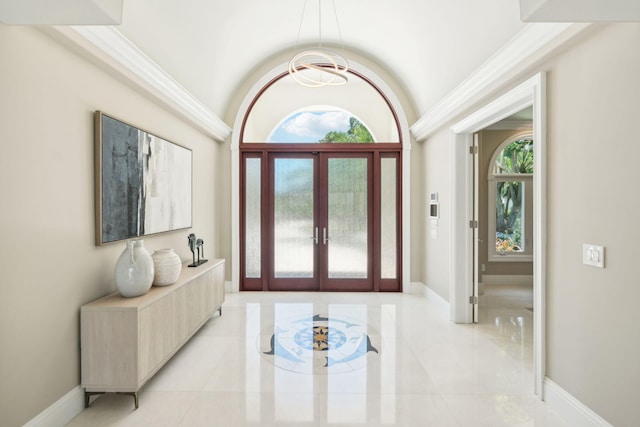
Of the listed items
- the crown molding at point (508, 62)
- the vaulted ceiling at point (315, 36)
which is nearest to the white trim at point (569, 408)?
the crown molding at point (508, 62)

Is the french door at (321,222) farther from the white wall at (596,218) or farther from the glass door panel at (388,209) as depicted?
the white wall at (596,218)

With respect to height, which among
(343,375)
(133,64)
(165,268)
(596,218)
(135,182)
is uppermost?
(133,64)

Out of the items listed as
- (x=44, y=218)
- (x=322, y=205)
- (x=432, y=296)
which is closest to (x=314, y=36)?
(x=322, y=205)

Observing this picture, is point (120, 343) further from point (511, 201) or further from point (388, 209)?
point (511, 201)

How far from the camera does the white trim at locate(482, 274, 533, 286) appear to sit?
6957 mm

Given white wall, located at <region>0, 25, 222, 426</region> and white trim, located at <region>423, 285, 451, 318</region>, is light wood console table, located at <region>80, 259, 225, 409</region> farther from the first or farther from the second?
white trim, located at <region>423, 285, 451, 318</region>

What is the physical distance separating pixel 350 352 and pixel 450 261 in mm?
1927

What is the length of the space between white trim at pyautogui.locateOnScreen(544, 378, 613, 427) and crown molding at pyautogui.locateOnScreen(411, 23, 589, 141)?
7.82 feet

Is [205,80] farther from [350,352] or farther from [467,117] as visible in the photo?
[350,352]

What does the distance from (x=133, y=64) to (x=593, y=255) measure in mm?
3642

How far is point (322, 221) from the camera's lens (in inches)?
250

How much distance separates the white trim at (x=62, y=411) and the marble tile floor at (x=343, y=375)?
61mm

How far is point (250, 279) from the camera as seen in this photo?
6.37 metres

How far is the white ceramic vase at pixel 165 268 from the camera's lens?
3.25m
